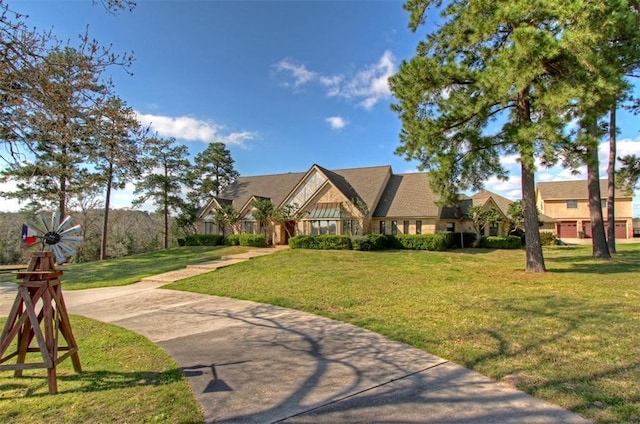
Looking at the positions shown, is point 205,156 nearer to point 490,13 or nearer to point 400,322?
point 490,13

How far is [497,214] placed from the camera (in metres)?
26.5

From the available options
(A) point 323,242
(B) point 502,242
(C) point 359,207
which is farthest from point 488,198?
(A) point 323,242

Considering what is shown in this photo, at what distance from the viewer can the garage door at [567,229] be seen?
4266 centimetres

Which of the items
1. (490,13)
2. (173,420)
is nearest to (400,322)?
(173,420)

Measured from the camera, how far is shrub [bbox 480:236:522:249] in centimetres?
2595

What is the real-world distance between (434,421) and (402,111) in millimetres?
12980

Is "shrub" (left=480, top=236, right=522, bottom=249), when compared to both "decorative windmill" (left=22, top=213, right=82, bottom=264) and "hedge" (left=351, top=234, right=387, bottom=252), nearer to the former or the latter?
"hedge" (left=351, top=234, right=387, bottom=252)

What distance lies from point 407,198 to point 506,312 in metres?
21.5

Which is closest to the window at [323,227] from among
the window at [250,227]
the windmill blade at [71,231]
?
the window at [250,227]

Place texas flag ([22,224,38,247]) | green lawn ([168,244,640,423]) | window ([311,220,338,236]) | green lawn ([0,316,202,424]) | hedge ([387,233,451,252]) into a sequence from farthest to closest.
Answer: window ([311,220,338,236])
hedge ([387,233,451,252])
texas flag ([22,224,38,247])
green lawn ([168,244,640,423])
green lawn ([0,316,202,424])

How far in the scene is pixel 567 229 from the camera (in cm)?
4316

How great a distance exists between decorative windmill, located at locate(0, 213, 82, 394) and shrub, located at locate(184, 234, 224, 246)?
2684 centimetres

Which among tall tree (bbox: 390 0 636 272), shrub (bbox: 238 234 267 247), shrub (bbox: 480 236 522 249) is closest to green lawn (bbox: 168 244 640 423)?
tall tree (bbox: 390 0 636 272)

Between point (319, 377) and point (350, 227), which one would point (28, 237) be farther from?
point (350, 227)
